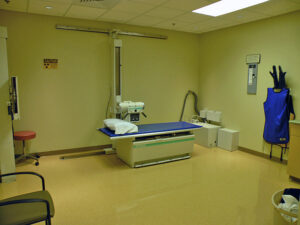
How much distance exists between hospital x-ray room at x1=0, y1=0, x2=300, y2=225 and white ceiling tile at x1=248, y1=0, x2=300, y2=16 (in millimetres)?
35

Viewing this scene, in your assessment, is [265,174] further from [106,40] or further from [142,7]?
[106,40]

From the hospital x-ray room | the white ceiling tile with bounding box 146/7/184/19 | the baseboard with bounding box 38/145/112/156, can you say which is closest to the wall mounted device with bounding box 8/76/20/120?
the hospital x-ray room

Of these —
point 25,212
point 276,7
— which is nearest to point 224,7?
point 276,7

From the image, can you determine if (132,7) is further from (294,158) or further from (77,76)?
(294,158)

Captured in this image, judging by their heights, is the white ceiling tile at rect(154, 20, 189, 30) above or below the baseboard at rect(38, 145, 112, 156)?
→ above

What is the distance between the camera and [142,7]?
3.85 meters

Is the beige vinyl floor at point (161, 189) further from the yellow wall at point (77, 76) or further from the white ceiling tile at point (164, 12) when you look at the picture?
the white ceiling tile at point (164, 12)

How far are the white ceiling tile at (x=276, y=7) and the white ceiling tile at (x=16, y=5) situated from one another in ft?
12.2

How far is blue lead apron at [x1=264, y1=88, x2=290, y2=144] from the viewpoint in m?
4.20

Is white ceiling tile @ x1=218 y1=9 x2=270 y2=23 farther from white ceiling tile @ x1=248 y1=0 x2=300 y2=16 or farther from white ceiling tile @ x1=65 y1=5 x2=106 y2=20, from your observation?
white ceiling tile @ x1=65 y1=5 x2=106 y2=20

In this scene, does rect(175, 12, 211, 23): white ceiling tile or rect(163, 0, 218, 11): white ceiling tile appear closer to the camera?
rect(163, 0, 218, 11): white ceiling tile

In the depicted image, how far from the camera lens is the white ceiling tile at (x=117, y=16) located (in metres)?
4.23

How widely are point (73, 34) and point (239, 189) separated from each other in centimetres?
416

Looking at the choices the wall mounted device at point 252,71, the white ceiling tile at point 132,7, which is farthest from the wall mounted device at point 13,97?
the wall mounted device at point 252,71
